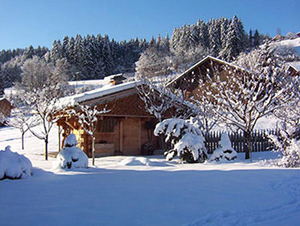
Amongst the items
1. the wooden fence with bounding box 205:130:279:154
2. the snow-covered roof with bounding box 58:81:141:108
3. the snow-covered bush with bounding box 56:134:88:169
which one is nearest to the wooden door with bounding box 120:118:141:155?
the snow-covered roof with bounding box 58:81:141:108

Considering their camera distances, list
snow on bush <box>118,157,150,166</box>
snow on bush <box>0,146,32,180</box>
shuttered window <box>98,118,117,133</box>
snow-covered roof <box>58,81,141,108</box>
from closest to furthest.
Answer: snow on bush <box>0,146,32,180</box>
snow on bush <box>118,157,150,166</box>
snow-covered roof <box>58,81,141,108</box>
shuttered window <box>98,118,117,133</box>

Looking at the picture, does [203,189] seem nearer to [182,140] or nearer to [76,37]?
[182,140]

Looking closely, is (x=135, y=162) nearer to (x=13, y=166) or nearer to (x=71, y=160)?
(x=71, y=160)

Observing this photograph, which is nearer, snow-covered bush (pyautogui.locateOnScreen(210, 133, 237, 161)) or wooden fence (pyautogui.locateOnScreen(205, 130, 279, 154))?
snow-covered bush (pyautogui.locateOnScreen(210, 133, 237, 161))

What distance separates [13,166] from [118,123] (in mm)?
9655

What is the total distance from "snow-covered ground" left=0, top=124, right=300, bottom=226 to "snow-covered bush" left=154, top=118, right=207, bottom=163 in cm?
387

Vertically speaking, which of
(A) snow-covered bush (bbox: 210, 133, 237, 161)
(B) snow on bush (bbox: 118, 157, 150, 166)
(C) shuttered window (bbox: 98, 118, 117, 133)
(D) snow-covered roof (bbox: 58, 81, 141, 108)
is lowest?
(B) snow on bush (bbox: 118, 157, 150, 166)

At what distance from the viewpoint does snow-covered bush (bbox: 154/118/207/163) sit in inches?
430

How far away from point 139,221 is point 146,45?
102487 millimetres

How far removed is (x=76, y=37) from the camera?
79.1 metres

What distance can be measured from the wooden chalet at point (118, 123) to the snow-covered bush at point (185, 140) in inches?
170

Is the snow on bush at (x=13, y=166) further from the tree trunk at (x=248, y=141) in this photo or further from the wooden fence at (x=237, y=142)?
the wooden fence at (x=237, y=142)

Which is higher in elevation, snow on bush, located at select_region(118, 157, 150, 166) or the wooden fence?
the wooden fence

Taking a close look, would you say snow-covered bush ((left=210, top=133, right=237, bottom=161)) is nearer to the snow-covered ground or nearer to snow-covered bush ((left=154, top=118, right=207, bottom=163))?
snow-covered bush ((left=154, top=118, right=207, bottom=163))
